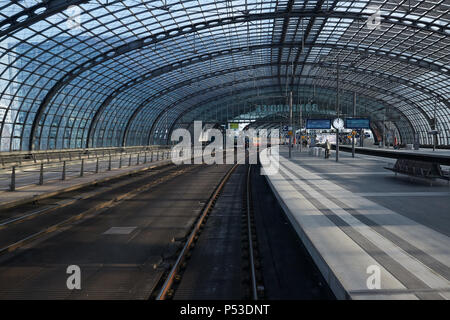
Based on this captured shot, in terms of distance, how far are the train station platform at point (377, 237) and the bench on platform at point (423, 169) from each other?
37.9 inches

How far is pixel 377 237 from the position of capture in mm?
7637

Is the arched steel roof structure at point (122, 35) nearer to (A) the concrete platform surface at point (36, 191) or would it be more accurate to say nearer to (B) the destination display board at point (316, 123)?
(B) the destination display board at point (316, 123)

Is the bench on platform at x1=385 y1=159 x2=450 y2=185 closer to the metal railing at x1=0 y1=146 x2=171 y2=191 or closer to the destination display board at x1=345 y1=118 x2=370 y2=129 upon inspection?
the destination display board at x1=345 y1=118 x2=370 y2=129

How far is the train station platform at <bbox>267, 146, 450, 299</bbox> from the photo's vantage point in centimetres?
520

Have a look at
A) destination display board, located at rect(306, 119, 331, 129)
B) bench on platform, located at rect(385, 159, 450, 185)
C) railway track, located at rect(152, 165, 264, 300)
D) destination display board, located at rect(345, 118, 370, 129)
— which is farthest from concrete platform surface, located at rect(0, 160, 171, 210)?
destination display board, located at rect(306, 119, 331, 129)

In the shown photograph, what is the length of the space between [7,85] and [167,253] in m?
33.6

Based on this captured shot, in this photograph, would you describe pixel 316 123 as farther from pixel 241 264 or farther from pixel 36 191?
pixel 241 264

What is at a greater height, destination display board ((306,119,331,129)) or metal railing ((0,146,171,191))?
destination display board ((306,119,331,129))

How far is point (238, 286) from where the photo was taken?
631cm

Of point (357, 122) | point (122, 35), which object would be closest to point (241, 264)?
point (357, 122)

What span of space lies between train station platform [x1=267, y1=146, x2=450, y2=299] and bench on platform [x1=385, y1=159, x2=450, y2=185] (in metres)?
0.96
